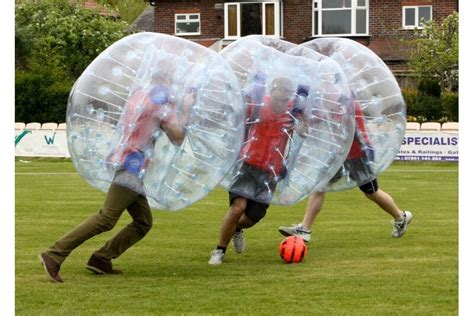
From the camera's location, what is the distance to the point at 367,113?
445 inches

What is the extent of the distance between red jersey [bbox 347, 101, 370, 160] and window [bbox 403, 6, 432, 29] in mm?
33134

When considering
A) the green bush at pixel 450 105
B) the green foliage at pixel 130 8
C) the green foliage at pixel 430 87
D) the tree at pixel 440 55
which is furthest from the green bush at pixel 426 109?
the green foliage at pixel 130 8

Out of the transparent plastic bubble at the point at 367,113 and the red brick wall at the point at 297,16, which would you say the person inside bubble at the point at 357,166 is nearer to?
the transparent plastic bubble at the point at 367,113

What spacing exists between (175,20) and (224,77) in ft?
126

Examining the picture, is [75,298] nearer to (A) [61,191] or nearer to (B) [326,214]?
(B) [326,214]

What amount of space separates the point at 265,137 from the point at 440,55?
29.3 metres

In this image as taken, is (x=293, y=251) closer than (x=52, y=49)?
Yes

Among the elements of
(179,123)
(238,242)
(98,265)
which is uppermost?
(179,123)

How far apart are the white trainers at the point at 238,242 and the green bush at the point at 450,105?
2483 centimetres

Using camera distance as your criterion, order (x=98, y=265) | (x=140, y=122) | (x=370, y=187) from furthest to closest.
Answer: (x=370, y=187) < (x=98, y=265) < (x=140, y=122)

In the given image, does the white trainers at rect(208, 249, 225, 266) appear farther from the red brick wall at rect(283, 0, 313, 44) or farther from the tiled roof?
the tiled roof

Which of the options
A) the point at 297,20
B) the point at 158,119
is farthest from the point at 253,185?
the point at 297,20

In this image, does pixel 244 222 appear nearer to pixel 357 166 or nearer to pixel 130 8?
pixel 357 166

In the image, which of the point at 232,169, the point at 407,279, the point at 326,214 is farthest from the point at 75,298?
the point at 326,214
